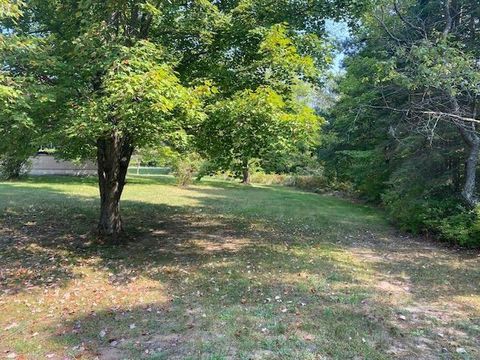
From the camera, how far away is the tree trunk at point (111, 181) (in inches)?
318

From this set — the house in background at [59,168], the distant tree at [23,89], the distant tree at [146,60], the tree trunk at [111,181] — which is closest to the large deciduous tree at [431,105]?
the distant tree at [146,60]

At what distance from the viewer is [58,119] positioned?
650 cm

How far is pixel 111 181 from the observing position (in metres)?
8.30

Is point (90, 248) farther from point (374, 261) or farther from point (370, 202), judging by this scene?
point (370, 202)

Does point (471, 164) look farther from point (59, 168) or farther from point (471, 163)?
point (59, 168)

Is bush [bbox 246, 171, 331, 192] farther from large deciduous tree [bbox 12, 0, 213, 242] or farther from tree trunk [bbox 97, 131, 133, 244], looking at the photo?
large deciduous tree [bbox 12, 0, 213, 242]

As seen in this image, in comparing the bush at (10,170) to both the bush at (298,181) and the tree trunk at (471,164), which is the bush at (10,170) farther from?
the tree trunk at (471,164)

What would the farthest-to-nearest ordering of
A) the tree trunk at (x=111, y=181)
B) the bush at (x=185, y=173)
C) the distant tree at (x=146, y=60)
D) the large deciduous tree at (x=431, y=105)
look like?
1. the bush at (x=185, y=173)
2. the tree trunk at (x=111, y=181)
3. the large deciduous tree at (x=431, y=105)
4. the distant tree at (x=146, y=60)

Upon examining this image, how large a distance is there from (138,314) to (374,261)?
4.62m

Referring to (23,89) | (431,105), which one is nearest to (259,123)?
(23,89)

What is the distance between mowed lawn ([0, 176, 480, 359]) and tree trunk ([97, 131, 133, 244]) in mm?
397

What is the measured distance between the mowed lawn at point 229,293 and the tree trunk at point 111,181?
397 millimetres

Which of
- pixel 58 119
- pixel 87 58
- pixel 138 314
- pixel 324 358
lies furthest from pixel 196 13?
pixel 324 358

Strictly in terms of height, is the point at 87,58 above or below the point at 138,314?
above
